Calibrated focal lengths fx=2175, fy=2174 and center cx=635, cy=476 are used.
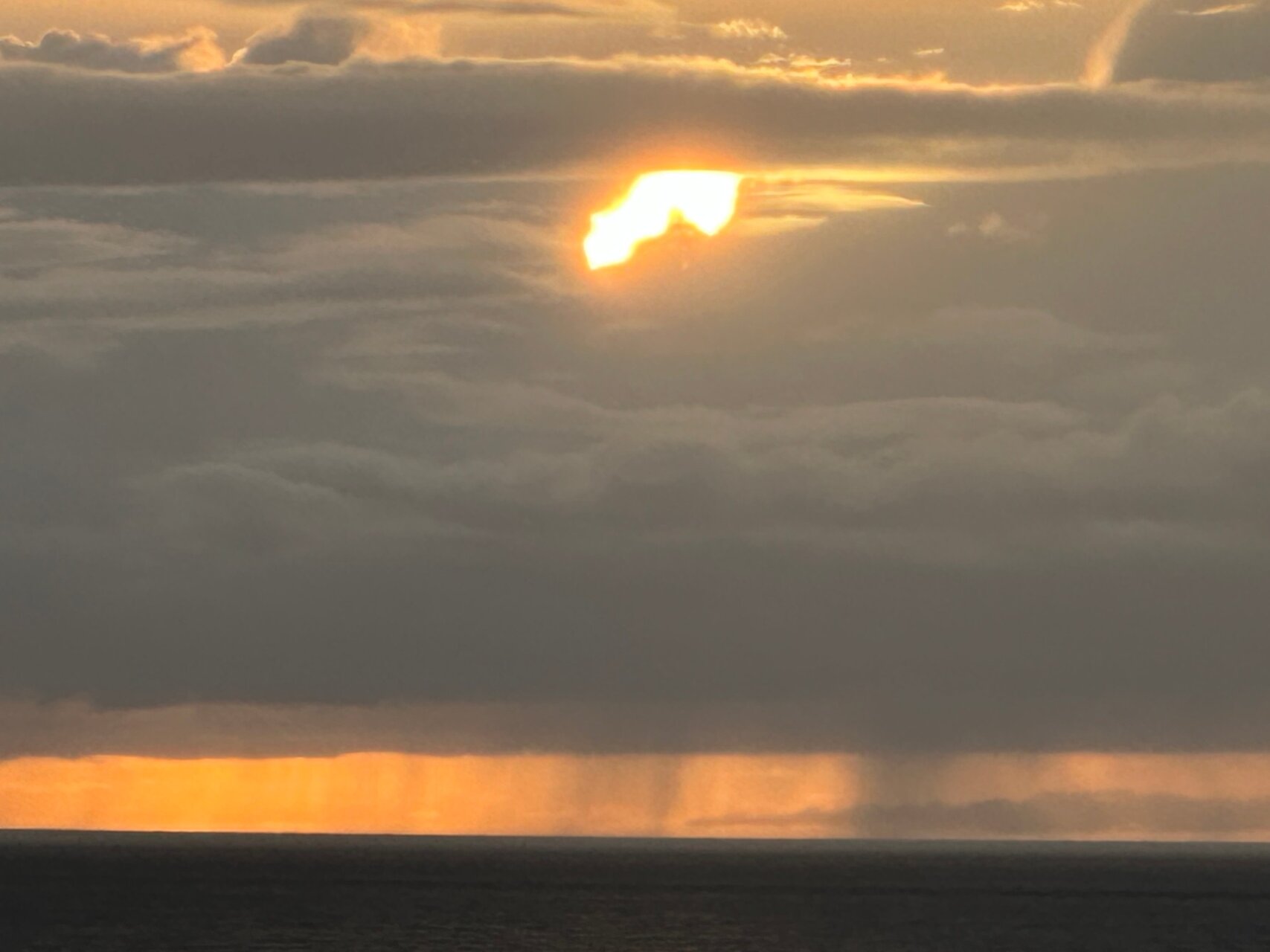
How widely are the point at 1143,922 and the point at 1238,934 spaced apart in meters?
17.0

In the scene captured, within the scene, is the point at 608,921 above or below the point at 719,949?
above

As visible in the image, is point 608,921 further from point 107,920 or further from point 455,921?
point 107,920

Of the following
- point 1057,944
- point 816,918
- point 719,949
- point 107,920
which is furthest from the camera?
point 816,918

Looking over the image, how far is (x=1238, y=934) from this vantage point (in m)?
175

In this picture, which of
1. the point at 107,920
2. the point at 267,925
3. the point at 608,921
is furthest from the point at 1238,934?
the point at 107,920

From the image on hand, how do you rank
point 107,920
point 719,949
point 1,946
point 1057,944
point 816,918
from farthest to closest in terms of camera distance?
1. point 816,918
2. point 107,920
3. point 1057,944
4. point 719,949
5. point 1,946

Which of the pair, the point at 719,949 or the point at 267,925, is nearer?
the point at 719,949

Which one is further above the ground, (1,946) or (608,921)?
(608,921)

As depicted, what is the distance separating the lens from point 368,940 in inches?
5679

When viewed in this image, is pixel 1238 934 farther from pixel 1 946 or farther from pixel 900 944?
pixel 1 946

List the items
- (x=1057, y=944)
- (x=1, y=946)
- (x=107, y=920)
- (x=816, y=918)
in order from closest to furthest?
1. (x=1, y=946)
2. (x=1057, y=944)
3. (x=107, y=920)
4. (x=816, y=918)

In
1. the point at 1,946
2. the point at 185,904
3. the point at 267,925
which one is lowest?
the point at 1,946

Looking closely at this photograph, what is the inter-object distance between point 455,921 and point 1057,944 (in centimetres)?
4759

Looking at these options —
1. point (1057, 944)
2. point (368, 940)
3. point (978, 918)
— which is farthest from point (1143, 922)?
point (368, 940)
